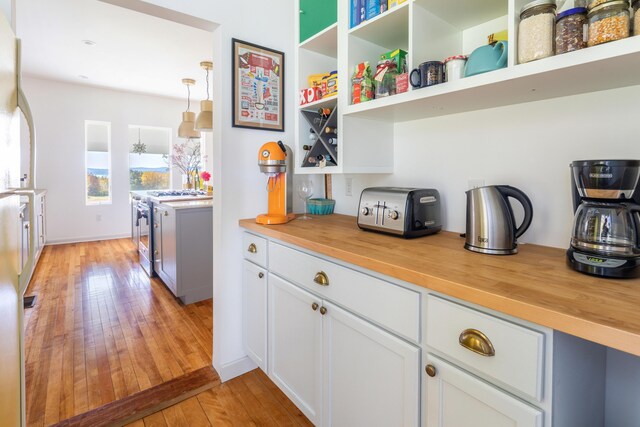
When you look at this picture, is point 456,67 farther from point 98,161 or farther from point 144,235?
point 98,161

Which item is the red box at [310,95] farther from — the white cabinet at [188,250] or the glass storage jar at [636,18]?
the white cabinet at [188,250]

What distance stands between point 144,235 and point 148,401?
101 inches

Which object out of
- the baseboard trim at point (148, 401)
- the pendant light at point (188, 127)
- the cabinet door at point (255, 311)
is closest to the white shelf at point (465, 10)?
the cabinet door at point (255, 311)

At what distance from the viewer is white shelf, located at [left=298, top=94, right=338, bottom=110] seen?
5.70 ft

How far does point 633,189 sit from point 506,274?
373mm

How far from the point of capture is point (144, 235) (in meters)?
3.85

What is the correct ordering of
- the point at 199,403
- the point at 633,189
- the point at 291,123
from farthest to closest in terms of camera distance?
the point at 291,123 < the point at 199,403 < the point at 633,189

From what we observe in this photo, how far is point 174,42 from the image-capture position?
11.6 feet

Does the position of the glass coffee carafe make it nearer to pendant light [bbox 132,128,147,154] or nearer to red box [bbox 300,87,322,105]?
red box [bbox 300,87,322,105]

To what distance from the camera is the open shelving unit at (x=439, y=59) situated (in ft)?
2.99

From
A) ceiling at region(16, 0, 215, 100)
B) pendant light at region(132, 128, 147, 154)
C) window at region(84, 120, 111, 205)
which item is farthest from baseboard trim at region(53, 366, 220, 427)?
pendant light at region(132, 128, 147, 154)

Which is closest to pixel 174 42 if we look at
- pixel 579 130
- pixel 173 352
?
pixel 173 352

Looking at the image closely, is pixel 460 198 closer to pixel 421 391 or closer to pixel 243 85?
pixel 421 391

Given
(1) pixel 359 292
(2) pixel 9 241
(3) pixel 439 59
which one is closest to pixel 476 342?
(1) pixel 359 292
